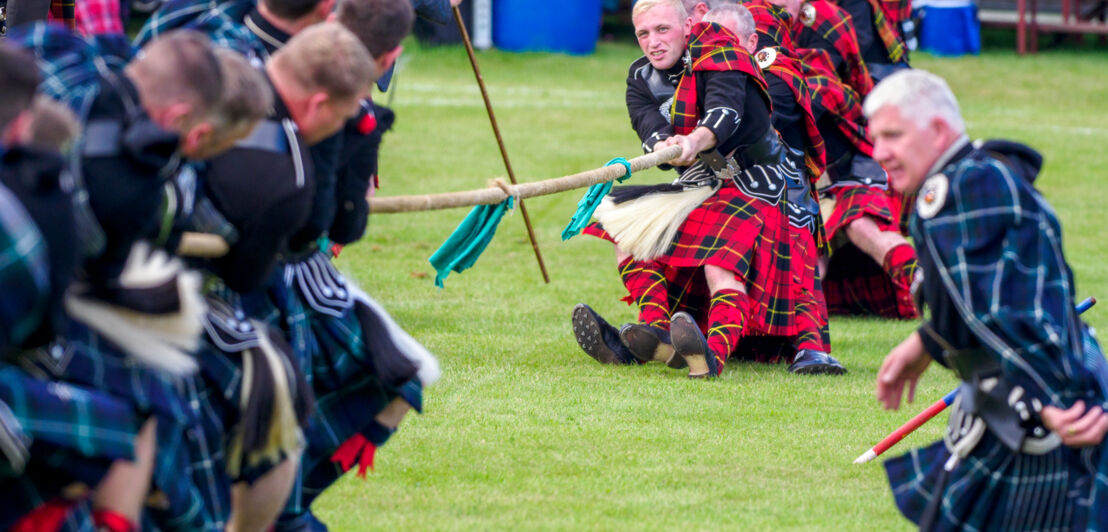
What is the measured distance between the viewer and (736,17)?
631 centimetres

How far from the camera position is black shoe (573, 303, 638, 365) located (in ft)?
20.5

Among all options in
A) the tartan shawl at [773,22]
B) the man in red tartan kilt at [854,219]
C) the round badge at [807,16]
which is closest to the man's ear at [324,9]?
the tartan shawl at [773,22]

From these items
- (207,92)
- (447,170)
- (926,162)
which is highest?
(207,92)

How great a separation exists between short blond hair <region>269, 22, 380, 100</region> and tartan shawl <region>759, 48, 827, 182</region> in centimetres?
358

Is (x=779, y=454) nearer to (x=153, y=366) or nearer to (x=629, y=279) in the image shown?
(x=629, y=279)

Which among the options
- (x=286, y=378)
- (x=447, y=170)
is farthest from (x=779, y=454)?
(x=447, y=170)

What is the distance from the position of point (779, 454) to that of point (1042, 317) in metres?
1.92

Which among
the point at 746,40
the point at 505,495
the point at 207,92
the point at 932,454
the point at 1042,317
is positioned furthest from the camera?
the point at 746,40

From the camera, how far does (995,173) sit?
3.26m

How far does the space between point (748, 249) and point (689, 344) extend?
→ 21.1 inches

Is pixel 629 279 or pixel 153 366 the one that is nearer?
pixel 153 366

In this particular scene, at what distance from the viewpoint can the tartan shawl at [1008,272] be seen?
3215 mm

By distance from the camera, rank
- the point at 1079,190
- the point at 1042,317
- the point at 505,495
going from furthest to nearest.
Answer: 1. the point at 1079,190
2. the point at 505,495
3. the point at 1042,317

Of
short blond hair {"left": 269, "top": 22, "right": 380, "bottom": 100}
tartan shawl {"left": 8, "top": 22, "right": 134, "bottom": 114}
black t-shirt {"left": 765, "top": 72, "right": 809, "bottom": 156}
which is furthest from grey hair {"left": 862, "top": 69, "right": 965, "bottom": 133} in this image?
black t-shirt {"left": 765, "top": 72, "right": 809, "bottom": 156}
